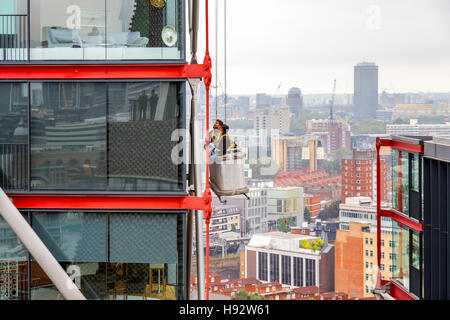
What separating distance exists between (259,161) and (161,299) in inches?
3731

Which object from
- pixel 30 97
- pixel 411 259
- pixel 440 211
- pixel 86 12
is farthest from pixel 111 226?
pixel 411 259

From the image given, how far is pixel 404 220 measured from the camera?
21.8 metres

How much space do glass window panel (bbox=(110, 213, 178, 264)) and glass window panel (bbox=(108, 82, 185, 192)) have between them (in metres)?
0.75

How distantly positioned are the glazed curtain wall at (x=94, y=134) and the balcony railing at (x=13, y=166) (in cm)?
2

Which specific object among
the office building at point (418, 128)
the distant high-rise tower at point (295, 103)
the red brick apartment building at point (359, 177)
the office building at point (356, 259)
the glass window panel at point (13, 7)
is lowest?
the office building at point (356, 259)

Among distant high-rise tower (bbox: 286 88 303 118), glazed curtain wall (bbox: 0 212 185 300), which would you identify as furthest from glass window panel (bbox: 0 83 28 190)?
distant high-rise tower (bbox: 286 88 303 118)

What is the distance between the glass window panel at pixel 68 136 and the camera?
13.6 meters

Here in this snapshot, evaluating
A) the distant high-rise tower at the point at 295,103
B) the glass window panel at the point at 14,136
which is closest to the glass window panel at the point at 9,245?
the glass window panel at the point at 14,136

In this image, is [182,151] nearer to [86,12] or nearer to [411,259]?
[86,12]

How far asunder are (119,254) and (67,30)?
18.5ft

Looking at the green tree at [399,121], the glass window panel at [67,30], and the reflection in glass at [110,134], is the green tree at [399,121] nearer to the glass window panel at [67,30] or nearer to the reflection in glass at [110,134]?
the reflection in glass at [110,134]

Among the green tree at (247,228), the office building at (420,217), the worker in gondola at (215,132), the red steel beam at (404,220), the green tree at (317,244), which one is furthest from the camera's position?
the green tree at (317,244)

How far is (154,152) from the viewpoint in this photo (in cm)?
1355

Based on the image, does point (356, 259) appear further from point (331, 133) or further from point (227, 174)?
point (227, 174)
